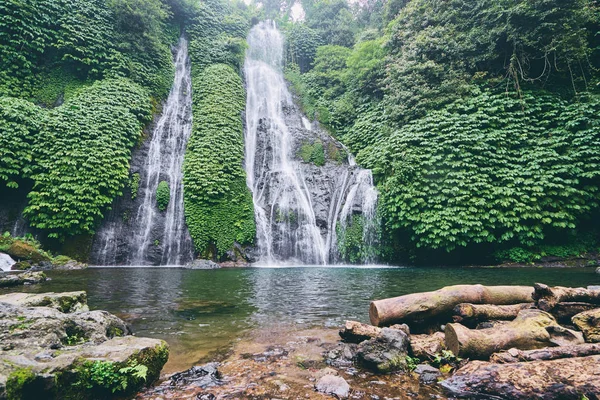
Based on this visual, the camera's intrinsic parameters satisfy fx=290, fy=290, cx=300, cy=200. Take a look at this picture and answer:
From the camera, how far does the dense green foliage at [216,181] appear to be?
14.9 m

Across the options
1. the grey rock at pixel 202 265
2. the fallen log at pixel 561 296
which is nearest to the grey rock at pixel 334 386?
the fallen log at pixel 561 296

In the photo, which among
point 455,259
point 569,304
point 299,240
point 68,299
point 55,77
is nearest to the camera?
point 569,304

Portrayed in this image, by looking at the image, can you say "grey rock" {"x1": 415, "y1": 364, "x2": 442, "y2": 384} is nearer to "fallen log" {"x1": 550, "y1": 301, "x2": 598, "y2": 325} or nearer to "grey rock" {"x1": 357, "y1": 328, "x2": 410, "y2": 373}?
"grey rock" {"x1": 357, "y1": 328, "x2": 410, "y2": 373}

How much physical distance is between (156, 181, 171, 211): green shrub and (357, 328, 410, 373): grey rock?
14.4 metres

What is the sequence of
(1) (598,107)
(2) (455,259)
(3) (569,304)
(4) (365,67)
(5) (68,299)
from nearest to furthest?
(3) (569,304) < (5) (68,299) < (1) (598,107) < (2) (455,259) < (4) (365,67)

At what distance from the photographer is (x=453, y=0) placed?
55.0ft

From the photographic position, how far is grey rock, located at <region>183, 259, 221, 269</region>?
13.4 metres

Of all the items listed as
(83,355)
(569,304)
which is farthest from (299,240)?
(83,355)

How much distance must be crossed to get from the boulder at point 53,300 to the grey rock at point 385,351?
435 cm

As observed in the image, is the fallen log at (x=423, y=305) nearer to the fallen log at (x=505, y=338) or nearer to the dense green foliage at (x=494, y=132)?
the fallen log at (x=505, y=338)

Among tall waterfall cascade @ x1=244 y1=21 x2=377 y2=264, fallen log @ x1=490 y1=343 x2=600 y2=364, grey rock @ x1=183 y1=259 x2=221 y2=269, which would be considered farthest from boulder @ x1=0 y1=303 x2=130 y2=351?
tall waterfall cascade @ x1=244 y1=21 x2=377 y2=264

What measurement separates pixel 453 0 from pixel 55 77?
76.5ft

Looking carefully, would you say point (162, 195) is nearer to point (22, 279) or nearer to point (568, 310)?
point (22, 279)

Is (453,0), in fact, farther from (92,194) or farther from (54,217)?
(54,217)
